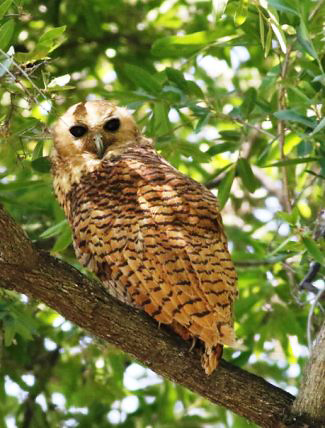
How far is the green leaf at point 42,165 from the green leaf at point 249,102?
101cm

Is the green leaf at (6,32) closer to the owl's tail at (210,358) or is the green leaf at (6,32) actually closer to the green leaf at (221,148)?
the owl's tail at (210,358)

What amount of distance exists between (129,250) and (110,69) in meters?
3.55

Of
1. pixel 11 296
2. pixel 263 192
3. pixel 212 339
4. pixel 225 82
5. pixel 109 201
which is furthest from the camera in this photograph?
pixel 225 82

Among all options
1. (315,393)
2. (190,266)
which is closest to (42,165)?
(190,266)

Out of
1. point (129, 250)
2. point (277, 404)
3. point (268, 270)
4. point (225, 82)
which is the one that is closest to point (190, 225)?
point (129, 250)

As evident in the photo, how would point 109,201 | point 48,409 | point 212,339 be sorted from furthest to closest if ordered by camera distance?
→ point 48,409, point 109,201, point 212,339

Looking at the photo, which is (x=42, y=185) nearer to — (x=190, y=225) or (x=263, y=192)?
(x=190, y=225)

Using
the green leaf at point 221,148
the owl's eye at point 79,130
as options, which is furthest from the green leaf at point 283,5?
the owl's eye at point 79,130

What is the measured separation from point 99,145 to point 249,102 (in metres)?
0.79

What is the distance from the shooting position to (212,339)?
11.7ft

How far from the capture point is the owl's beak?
14.5 ft

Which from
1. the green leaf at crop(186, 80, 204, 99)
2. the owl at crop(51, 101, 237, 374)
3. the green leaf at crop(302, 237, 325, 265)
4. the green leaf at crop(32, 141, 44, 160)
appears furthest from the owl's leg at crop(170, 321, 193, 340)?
the green leaf at crop(186, 80, 204, 99)

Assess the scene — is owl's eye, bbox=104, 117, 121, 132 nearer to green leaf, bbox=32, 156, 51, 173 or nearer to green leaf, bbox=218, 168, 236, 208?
green leaf, bbox=32, 156, 51, 173

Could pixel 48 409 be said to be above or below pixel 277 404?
below
